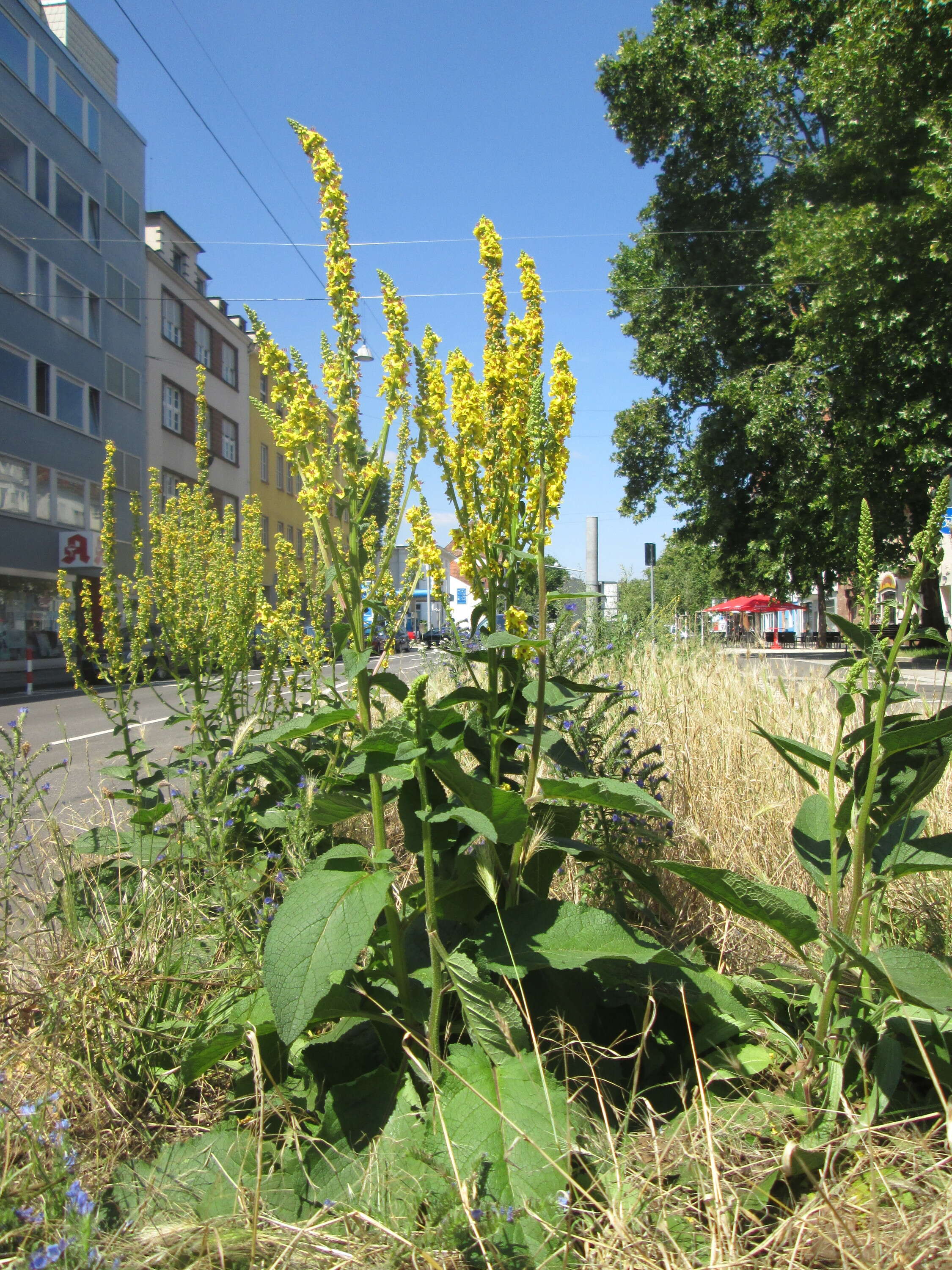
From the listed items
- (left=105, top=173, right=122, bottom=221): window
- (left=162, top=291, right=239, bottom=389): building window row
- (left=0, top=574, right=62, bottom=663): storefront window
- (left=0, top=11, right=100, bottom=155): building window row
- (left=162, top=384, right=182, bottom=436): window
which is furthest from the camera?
(left=162, top=291, right=239, bottom=389): building window row

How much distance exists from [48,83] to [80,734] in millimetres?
20849

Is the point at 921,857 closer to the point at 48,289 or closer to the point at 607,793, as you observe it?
the point at 607,793

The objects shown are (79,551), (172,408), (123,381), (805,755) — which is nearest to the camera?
(805,755)

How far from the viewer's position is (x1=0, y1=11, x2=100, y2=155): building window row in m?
19.7

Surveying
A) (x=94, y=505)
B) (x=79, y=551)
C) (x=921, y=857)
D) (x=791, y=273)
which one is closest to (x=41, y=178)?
(x=94, y=505)

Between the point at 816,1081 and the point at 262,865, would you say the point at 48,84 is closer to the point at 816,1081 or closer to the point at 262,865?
the point at 262,865

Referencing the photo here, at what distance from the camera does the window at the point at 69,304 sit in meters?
22.1

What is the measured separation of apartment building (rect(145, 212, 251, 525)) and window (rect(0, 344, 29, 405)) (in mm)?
4974

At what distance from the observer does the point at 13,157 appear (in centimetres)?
2025

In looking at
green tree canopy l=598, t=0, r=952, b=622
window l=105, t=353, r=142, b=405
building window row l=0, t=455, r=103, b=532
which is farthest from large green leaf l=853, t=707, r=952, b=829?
window l=105, t=353, r=142, b=405

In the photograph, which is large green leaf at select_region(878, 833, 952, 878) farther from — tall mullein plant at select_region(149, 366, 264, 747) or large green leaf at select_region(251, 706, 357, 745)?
tall mullein plant at select_region(149, 366, 264, 747)

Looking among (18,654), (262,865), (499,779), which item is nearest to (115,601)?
(262,865)

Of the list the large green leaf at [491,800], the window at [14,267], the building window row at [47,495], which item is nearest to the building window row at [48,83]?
the window at [14,267]

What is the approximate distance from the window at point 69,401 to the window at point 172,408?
5.44 meters
